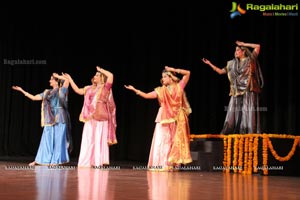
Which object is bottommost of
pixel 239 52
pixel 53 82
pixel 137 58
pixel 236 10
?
pixel 53 82

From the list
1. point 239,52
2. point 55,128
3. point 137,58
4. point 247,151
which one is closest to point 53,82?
point 55,128

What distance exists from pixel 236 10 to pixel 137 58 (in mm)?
2315

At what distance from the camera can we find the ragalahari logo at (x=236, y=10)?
8789mm

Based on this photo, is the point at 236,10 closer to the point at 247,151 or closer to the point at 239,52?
the point at 239,52

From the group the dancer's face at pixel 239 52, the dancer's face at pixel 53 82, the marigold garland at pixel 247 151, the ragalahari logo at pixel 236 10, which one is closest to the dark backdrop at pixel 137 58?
the ragalahari logo at pixel 236 10

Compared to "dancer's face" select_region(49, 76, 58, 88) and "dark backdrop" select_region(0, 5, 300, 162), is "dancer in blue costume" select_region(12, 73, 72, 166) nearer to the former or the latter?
"dancer's face" select_region(49, 76, 58, 88)

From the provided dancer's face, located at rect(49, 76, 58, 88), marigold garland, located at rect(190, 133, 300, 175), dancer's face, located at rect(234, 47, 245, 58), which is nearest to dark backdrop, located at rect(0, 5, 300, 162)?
dancer's face, located at rect(234, 47, 245, 58)

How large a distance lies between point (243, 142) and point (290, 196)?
350cm

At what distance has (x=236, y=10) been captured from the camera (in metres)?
8.84

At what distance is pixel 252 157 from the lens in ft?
Result: 24.0

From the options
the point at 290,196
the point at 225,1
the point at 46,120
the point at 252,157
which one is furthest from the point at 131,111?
the point at 290,196

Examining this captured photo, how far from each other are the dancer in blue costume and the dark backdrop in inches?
67.4

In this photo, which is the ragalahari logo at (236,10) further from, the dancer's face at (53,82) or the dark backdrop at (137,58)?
the dancer's face at (53,82)

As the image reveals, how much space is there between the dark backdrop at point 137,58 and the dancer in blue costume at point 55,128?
67.4 inches
